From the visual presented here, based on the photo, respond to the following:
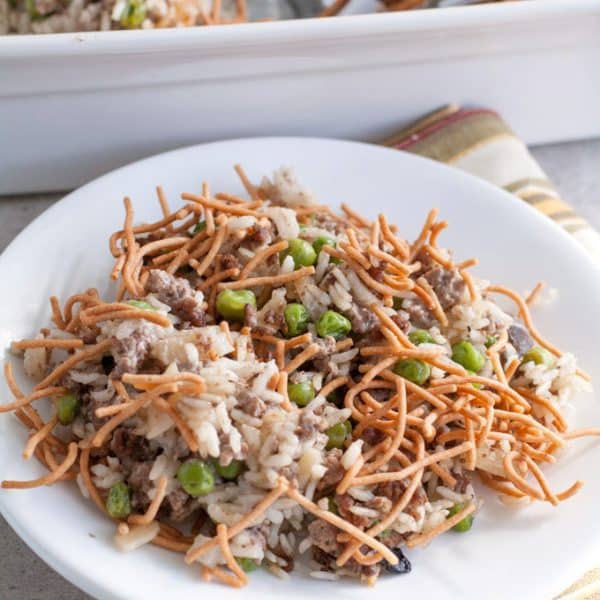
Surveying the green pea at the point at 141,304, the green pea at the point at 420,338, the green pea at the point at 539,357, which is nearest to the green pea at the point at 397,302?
the green pea at the point at 420,338

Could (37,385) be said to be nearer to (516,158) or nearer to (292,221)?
(292,221)

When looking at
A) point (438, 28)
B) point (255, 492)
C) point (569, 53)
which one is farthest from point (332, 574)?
point (569, 53)

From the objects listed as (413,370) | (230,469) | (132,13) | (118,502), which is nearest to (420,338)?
(413,370)

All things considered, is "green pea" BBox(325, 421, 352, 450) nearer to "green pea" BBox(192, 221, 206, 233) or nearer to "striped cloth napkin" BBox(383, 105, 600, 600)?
"green pea" BBox(192, 221, 206, 233)

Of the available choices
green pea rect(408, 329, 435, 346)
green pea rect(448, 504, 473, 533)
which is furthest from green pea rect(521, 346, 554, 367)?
green pea rect(448, 504, 473, 533)

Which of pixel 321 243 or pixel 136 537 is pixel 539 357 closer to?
pixel 321 243

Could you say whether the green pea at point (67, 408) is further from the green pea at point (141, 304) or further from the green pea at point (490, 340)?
the green pea at point (490, 340)
